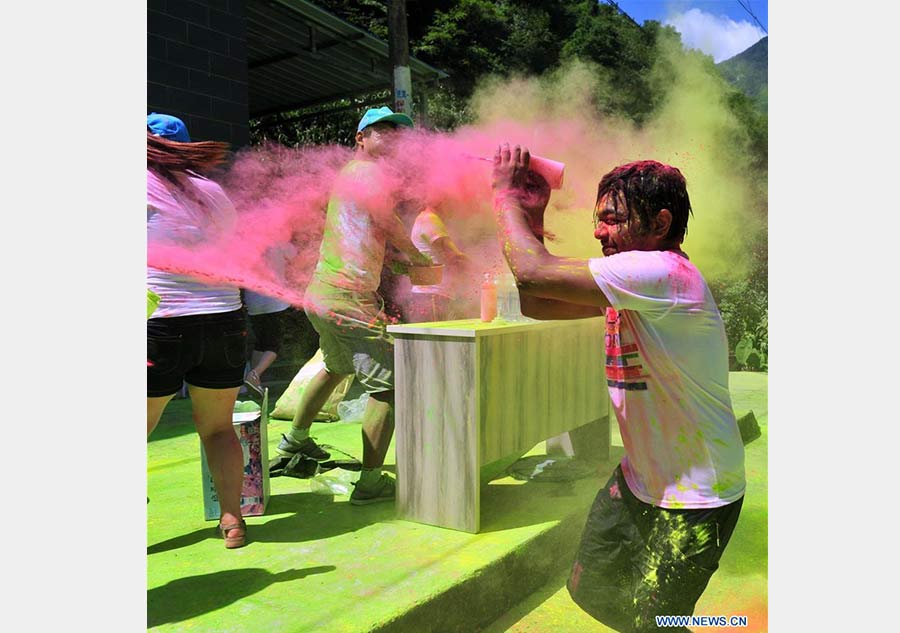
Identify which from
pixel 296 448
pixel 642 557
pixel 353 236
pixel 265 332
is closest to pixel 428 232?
pixel 353 236

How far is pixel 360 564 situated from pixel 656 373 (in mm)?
1231

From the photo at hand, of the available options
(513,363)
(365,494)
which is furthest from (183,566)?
(513,363)

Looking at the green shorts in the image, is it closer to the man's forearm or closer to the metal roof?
the metal roof

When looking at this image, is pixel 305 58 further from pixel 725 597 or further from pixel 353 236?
pixel 725 597

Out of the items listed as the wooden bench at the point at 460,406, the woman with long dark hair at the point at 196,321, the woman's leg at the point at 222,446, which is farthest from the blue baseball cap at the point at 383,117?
the woman's leg at the point at 222,446

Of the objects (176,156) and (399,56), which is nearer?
(176,156)

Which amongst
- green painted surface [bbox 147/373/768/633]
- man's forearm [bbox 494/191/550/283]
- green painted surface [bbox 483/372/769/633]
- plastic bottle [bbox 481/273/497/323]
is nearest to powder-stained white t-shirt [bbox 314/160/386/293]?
plastic bottle [bbox 481/273/497/323]

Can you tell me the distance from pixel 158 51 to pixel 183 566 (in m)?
2.37

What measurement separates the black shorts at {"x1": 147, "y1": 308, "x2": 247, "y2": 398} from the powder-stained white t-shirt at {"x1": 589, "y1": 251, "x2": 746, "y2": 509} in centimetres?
142

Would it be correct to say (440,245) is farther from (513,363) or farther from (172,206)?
(172,206)

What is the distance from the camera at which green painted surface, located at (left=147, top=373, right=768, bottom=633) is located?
1.96 meters

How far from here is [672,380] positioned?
61.0 inches

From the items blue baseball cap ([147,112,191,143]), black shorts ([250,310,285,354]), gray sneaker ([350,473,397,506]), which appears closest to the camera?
blue baseball cap ([147,112,191,143])

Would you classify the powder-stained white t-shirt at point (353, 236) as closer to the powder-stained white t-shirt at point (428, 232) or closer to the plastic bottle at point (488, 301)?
the powder-stained white t-shirt at point (428, 232)
